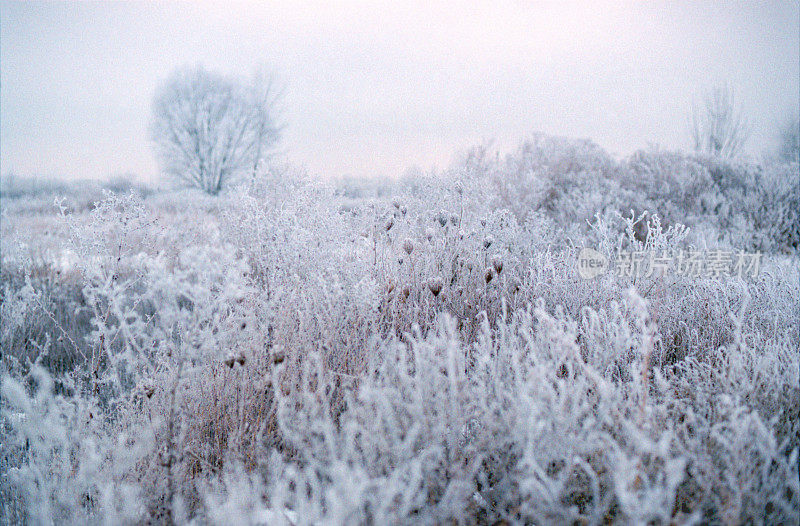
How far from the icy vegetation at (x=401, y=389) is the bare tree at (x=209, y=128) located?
74.8 feet

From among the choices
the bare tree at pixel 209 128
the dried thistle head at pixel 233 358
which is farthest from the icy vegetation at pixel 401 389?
the bare tree at pixel 209 128

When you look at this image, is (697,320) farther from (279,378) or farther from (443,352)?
(279,378)

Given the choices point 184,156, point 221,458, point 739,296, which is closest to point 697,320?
point 739,296

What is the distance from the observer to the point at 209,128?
26.0 meters

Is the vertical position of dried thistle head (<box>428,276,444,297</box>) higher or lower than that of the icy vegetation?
higher

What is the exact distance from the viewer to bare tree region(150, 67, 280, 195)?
2512 cm

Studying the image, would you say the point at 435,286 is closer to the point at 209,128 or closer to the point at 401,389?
the point at 401,389

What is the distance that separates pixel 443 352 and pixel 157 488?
1.25 meters

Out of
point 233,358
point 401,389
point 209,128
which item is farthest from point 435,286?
point 209,128

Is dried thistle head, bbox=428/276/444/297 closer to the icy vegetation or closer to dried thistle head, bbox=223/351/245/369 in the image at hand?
the icy vegetation

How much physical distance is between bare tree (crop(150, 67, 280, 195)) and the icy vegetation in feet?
74.8

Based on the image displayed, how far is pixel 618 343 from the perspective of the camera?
2.11m

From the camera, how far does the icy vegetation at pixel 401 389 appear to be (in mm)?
1478

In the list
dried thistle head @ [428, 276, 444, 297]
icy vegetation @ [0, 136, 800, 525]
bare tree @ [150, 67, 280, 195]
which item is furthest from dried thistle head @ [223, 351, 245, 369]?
bare tree @ [150, 67, 280, 195]
